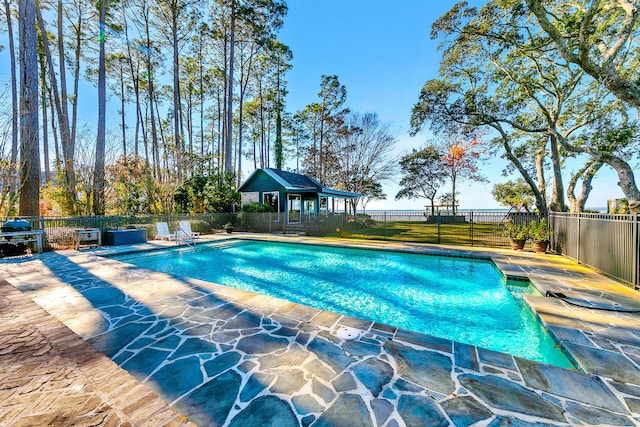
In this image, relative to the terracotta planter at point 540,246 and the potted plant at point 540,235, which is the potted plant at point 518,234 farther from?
the terracotta planter at point 540,246

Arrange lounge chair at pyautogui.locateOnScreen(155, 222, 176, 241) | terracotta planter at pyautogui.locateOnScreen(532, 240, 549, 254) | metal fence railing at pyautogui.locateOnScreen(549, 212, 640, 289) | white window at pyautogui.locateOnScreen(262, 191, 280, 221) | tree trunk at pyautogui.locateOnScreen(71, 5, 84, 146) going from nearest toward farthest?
metal fence railing at pyautogui.locateOnScreen(549, 212, 640, 289), terracotta planter at pyautogui.locateOnScreen(532, 240, 549, 254), lounge chair at pyautogui.locateOnScreen(155, 222, 176, 241), tree trunk at pyautogui.locateOnScreen(71, 5, 84, 146), white window at pyautogui.locateOnScreen(262, 191, 280, 221)

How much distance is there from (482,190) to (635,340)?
26.4 metres

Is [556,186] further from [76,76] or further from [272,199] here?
[76,76]

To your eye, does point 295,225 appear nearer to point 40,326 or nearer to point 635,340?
point 40,326

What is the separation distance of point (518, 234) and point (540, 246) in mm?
771

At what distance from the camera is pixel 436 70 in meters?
12.4

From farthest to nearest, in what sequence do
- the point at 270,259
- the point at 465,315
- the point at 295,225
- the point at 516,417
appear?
the point at 295,225
the point at 270,259
the point at 465,315
the point at 516,417

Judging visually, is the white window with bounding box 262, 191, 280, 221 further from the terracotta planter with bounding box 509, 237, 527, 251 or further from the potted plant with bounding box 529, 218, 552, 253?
the potted plant with bounding box 529, 218, 552, 253

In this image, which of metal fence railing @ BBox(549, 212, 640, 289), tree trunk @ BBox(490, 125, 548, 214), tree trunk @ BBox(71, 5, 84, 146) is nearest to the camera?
metal fence railing @ BBox(549, 212, 640, 289)

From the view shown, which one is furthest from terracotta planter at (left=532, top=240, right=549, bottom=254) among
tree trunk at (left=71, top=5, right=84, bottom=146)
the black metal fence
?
tree trunk at (left=71, top=5, right=84, bottom=146)

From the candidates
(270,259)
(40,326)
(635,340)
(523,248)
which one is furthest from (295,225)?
(635,340)

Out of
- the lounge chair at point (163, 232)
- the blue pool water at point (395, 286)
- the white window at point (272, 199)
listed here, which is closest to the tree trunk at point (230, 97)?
the white window at point (272, 199)

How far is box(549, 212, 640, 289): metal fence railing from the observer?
15.3 ft

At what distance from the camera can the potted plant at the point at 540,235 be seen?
8.65 metres
